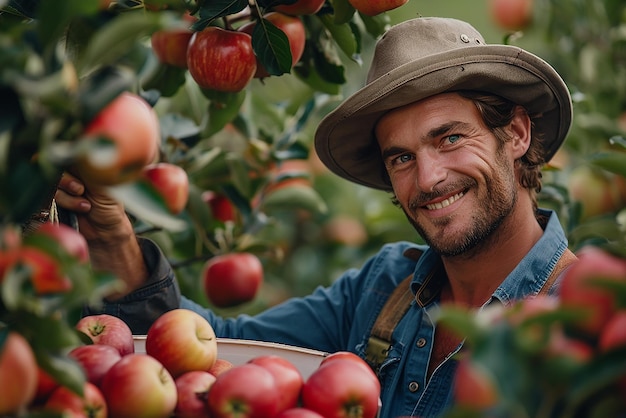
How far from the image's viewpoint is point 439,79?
1.80m

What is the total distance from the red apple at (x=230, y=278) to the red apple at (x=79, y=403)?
4.11 feet

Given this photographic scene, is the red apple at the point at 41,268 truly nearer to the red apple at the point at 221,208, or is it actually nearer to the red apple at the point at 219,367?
the red apple at the point at 219,367

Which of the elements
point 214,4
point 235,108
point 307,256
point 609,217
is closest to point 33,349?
point 214,4

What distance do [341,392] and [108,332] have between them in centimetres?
38

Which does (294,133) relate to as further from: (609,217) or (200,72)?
(609,217)

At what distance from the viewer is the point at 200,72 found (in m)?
1.61

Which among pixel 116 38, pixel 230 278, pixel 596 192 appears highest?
pixel 116 38

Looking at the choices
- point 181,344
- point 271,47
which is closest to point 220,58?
point 271,47

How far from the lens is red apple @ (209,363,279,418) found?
1.01 m

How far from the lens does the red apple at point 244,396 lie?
1.01 meters

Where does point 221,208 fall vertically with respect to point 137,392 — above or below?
below

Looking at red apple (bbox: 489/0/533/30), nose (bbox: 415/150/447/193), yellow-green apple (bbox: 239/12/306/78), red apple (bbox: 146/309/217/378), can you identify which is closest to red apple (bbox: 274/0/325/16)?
yellow-green apple (bbox: 239/12/306/78)

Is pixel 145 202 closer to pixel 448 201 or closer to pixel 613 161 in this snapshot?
pixel 613 161

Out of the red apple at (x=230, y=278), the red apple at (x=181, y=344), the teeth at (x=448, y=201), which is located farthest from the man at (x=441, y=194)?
the red apple at (x=181, y=344)
